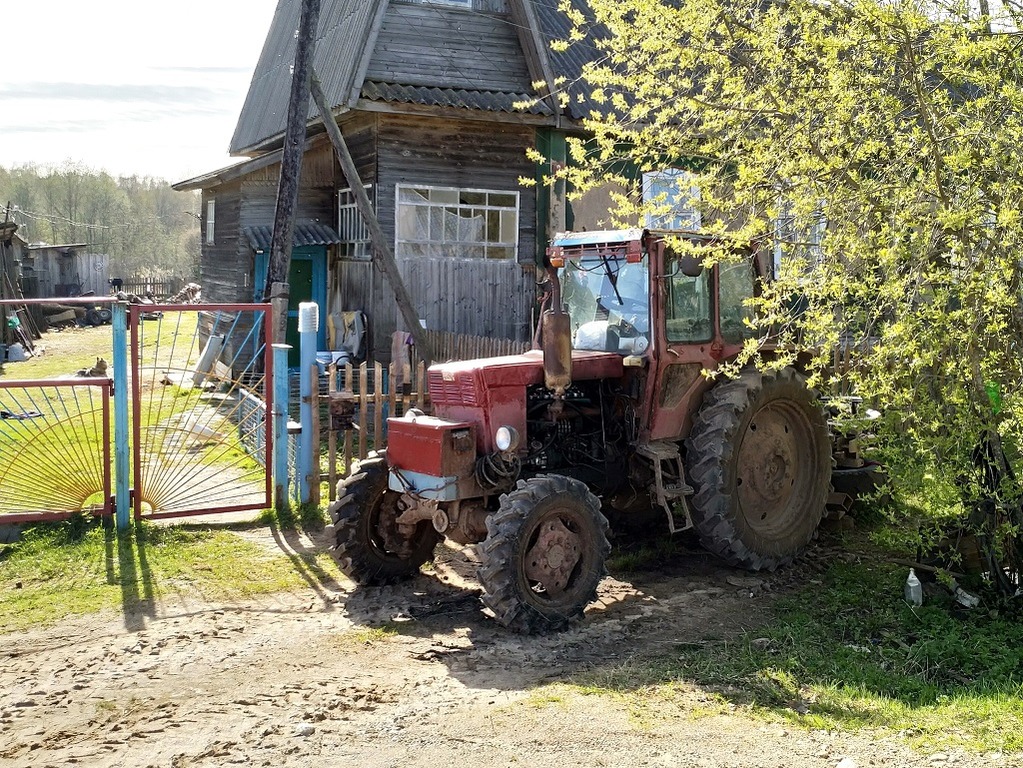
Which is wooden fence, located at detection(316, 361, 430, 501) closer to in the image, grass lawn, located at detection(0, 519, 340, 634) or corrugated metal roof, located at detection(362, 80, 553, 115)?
grass lawn, located at detection(0, 519, 340, 634)

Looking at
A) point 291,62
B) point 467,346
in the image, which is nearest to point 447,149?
point 467,346

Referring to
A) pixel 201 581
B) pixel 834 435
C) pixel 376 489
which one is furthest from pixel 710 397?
pixel 201 581

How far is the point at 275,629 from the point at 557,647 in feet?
5.58

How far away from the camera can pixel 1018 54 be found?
5523 mm

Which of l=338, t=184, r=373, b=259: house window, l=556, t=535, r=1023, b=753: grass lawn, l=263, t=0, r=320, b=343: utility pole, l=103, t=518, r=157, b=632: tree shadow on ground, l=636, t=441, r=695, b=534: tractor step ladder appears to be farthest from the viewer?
l=338, t=184, r=373, b=259: house window

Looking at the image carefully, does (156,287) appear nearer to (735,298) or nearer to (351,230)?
(351,230)

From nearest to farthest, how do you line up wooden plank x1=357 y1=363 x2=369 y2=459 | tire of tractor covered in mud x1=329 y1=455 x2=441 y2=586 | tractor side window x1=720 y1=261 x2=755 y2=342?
tire of tractor covered in mud x1=329 y1=455 x2=441 y2=586 → tractor side window x1=720 y1=261 x2=755 y2=342 → wooden plank x1=357 y1=363 x2=369 y2=459

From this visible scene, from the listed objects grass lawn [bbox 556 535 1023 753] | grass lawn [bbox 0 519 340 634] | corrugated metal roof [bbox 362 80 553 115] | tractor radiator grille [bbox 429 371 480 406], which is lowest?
grass lawn [bbox 556 535 1023 753]

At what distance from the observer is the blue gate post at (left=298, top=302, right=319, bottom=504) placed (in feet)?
28.4

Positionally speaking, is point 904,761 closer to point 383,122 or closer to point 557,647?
point 557,647

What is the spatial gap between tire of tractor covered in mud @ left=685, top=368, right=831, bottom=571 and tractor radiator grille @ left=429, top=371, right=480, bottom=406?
1.62 metres

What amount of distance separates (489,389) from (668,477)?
1.55 meters

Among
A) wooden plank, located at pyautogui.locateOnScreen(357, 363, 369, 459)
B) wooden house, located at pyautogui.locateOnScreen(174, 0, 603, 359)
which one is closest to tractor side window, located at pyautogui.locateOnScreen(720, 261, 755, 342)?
wooden plank, located at pyautogui.locateOnScreen(357, 363, 369, 459)

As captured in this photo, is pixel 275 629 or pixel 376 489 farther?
pixel 376 489
